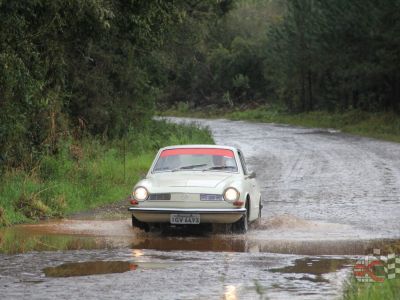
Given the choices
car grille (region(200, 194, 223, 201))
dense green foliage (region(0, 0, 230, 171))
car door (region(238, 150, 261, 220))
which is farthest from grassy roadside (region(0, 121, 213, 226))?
car door (region(238, 150, 261, 220))

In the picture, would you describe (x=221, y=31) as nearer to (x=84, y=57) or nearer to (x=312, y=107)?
(x=312, y=107)

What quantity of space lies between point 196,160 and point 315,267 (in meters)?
4.85

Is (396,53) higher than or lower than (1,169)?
higher

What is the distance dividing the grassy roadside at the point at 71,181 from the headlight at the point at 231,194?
3.78 metres

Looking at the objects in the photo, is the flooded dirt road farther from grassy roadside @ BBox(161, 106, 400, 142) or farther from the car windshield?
grassy roadside @ BBox(161, 106, 400, 142)

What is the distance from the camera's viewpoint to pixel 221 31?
98.2 metres

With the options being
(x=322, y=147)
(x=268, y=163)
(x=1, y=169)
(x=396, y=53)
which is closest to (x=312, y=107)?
(x=396, y=53)

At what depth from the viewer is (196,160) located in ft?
49.2

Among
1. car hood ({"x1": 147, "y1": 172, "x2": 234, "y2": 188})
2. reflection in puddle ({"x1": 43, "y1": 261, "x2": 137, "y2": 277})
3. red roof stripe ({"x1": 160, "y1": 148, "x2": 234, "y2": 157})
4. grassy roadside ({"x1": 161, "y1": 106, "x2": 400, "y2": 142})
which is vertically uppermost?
red roof stripe ({"x1": 160, "y1": 148, "x2": 234, "y2": 157})

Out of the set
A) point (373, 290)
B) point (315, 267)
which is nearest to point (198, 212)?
point (315, 267)

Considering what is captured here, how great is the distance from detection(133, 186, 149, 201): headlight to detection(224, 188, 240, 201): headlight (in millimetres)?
1214

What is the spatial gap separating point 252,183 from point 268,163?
1440cm

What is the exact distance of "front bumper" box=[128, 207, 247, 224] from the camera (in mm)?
13359

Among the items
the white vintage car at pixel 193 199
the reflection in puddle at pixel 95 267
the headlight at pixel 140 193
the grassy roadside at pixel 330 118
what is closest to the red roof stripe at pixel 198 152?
the white vintage car at pixel 193 199
